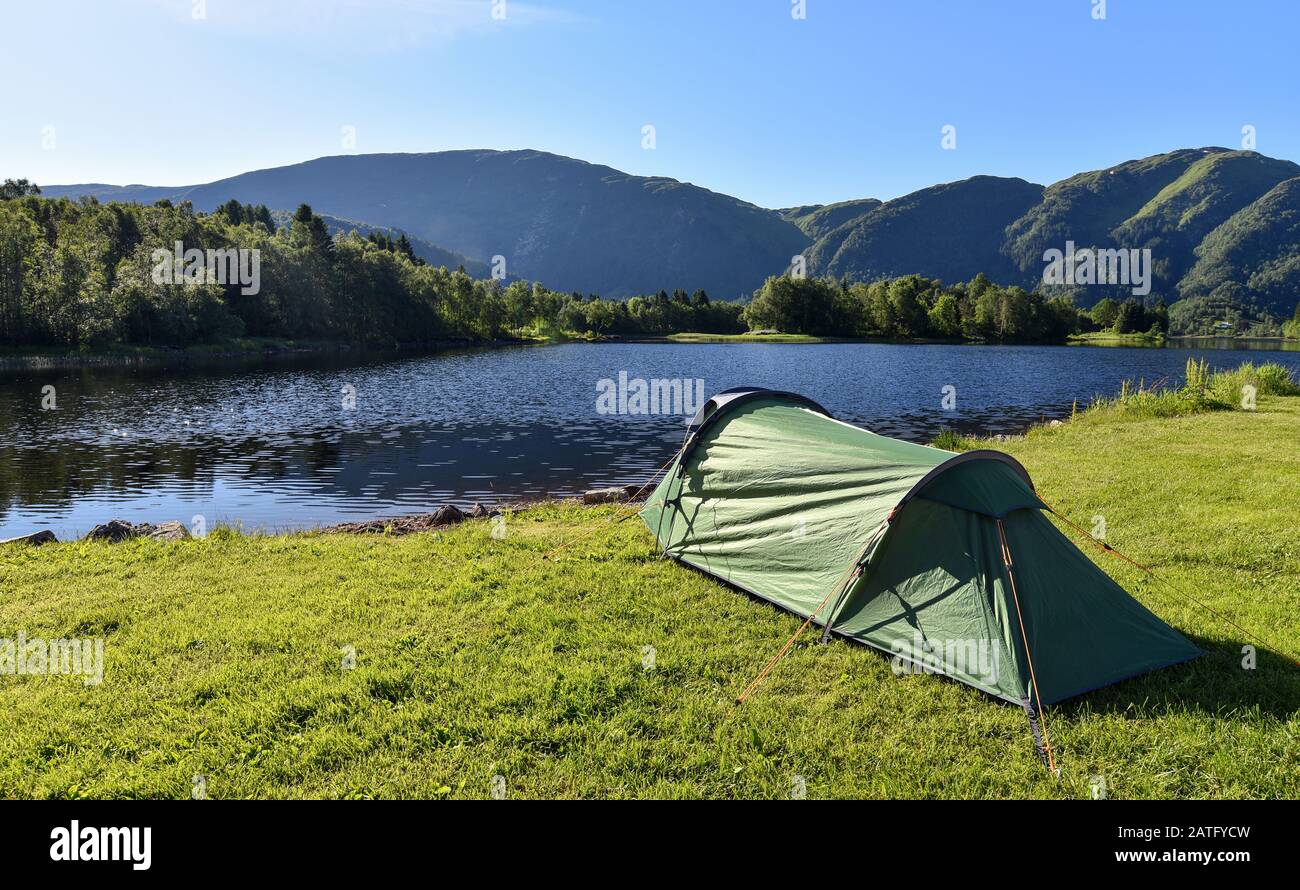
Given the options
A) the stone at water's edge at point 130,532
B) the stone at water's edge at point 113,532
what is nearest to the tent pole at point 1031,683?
the stone at water's edge at point 130,532

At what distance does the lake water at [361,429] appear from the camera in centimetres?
2097

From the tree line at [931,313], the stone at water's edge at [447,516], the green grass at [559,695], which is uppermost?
the tree line at [931,313]

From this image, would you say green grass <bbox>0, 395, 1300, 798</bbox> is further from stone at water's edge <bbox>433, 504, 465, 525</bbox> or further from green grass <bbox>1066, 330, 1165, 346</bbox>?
green grass <bbox>1066, 330, 1165, 346</bbox>

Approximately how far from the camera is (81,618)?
9.09 m

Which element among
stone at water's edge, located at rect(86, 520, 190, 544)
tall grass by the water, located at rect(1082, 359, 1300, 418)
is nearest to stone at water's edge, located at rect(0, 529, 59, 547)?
stone at water's edge, located at rect(86, 520, 190, 544)

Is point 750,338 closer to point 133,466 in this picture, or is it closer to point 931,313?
point 931,313

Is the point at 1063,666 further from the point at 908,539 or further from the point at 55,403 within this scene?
the point at 55,403

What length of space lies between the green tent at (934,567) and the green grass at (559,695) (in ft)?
1.04

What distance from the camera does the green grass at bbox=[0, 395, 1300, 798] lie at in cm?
577

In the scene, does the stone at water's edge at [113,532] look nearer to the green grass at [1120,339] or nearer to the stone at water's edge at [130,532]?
the stone at water's edge at [130,532]

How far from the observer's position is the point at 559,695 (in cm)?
699
